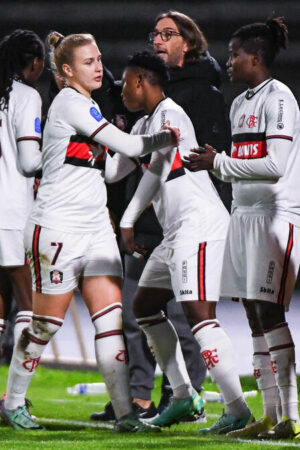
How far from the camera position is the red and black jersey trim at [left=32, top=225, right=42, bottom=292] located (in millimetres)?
5320

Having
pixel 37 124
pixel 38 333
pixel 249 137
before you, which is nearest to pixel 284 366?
pixel 249 137

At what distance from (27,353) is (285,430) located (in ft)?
4.03

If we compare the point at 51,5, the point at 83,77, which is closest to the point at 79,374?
the point at 83,77

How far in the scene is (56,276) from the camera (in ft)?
17.3

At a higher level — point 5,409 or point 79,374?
point 5,409

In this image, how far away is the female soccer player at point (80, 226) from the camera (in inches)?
207

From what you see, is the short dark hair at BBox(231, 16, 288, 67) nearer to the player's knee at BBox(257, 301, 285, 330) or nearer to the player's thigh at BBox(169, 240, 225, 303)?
the player's thigh at BBox(169, 240, 225, 303)

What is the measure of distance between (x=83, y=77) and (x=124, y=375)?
1350mm

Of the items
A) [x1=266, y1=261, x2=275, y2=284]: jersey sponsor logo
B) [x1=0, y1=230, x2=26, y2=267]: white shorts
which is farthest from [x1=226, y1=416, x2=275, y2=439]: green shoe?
[x1=0, y1=230, x2=26, y2=267]: white shorts

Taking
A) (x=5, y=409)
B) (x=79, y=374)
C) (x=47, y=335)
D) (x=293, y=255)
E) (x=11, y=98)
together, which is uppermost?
(x=11, y=98)

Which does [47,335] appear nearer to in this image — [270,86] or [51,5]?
[270,86]

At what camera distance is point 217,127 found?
6.15 meters

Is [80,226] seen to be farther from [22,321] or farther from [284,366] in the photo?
[284,366]

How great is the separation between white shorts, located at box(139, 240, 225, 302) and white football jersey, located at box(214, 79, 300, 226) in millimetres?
259
